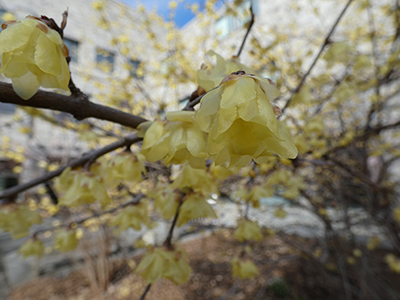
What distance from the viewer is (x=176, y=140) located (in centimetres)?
60

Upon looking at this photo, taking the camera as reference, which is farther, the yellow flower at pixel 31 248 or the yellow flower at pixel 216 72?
the yellow flower at pixel 31 248

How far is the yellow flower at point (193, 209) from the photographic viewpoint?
90 centimetres

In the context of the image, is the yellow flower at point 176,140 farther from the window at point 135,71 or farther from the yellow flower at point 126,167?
the window at point 135,71

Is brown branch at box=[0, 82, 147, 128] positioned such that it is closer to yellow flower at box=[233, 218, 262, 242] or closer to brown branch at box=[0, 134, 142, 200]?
brown branch at box=[0, 134, 142, 200]

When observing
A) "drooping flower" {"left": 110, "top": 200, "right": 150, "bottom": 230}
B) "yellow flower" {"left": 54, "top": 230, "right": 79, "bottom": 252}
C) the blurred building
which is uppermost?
the blurred building

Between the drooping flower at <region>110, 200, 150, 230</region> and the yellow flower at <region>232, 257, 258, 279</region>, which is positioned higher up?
the drooping flower at <region>110, 200, 150, 230</region>

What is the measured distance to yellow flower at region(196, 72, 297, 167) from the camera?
16.9 inches

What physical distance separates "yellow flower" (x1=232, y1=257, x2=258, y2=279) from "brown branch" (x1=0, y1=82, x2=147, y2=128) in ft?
4.37

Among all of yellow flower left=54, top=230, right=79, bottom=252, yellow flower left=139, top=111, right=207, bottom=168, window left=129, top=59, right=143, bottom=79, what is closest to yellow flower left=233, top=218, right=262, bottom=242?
yellow flower left=139, top=111, right=207, bottom=168

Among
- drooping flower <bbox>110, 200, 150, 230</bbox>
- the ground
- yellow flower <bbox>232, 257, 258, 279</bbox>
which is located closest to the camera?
drooping flower <bbox>110, 200, 150, 230</bbox>

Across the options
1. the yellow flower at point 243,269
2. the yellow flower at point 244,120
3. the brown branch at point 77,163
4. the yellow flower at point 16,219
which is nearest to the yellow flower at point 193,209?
the brown branch at point 77,163

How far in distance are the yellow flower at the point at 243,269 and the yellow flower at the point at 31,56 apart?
157 centimetres

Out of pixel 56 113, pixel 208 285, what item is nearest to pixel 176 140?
pixel 56 113

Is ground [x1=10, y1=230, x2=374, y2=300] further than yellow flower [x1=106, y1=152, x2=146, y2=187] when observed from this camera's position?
Yes
